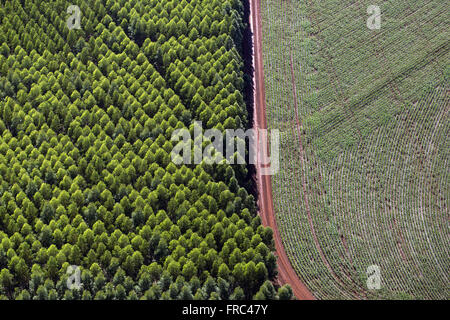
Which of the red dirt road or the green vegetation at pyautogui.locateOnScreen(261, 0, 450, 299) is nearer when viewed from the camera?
the red dirt road

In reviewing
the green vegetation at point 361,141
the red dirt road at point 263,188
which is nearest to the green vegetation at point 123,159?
the red dirt road at point 263,188

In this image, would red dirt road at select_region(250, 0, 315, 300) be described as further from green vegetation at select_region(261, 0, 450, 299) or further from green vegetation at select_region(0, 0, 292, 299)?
green vegetation at select_region(0, 0, 292, 299)

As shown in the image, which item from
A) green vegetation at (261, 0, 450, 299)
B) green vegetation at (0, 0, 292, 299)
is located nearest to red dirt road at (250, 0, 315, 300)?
green vegetation at (261, 0, 450, 299)

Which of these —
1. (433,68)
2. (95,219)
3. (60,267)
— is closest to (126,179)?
(95,219)

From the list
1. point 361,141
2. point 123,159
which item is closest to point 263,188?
point 361,141
